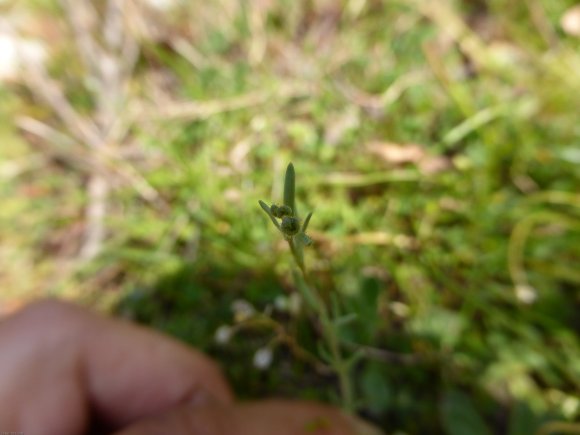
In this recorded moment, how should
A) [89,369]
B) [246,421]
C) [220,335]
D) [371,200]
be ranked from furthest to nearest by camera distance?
[371,200] → [220,335] → [89,369] → [246,421]

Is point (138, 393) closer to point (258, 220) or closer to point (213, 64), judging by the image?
point (258, 220)

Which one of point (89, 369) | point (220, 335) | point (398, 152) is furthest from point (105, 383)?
point (398, 152)

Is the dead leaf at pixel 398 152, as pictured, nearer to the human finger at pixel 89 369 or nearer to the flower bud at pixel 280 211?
the human finger at pixel 89 369

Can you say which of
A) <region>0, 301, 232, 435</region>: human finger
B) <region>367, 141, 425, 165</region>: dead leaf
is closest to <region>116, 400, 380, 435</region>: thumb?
<region>0, 301, 232, 435</region>: human finger

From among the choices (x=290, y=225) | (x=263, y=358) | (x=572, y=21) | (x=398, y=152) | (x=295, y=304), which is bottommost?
(x=263, y=358)

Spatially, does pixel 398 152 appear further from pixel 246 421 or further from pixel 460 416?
pixel 246 421

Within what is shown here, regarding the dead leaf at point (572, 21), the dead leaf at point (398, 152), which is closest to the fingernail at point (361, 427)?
the dead leaf at point (398, 152)
